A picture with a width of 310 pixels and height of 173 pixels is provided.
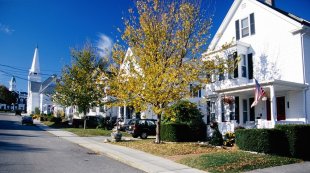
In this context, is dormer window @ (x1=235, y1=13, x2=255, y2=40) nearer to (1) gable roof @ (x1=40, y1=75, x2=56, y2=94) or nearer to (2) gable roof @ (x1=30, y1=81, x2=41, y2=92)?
(1) gable roof @ (x1=40, y1=75, x2=56, y2=94)

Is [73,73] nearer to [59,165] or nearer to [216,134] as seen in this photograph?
[216,134]

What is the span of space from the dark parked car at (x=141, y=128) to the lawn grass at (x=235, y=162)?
11.6 meters

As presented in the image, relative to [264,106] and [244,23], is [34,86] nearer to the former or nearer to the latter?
[244,23]

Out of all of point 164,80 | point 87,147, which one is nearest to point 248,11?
point 164,80

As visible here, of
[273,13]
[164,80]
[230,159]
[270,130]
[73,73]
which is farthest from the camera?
[73,73]

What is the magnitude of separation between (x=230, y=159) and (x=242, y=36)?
12909 millimetres

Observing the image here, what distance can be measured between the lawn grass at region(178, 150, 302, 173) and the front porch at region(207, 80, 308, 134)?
381 centimetres

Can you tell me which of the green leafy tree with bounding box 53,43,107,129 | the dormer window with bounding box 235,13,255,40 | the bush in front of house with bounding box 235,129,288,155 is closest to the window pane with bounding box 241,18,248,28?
the dormer window with bounding box 235,13,255,40

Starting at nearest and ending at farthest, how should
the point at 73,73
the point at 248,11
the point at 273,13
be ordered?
the point at 273,13
the point at 248,11
the point at 73,73

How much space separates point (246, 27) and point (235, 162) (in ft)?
44.3

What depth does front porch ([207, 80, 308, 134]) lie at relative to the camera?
1697 centimetres

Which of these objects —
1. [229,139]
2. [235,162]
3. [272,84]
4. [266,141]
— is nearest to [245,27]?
[272,84]

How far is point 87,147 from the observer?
1758 centimetres

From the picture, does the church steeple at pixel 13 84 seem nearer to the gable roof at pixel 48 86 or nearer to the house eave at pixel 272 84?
the gable roof at pixel 48 86
